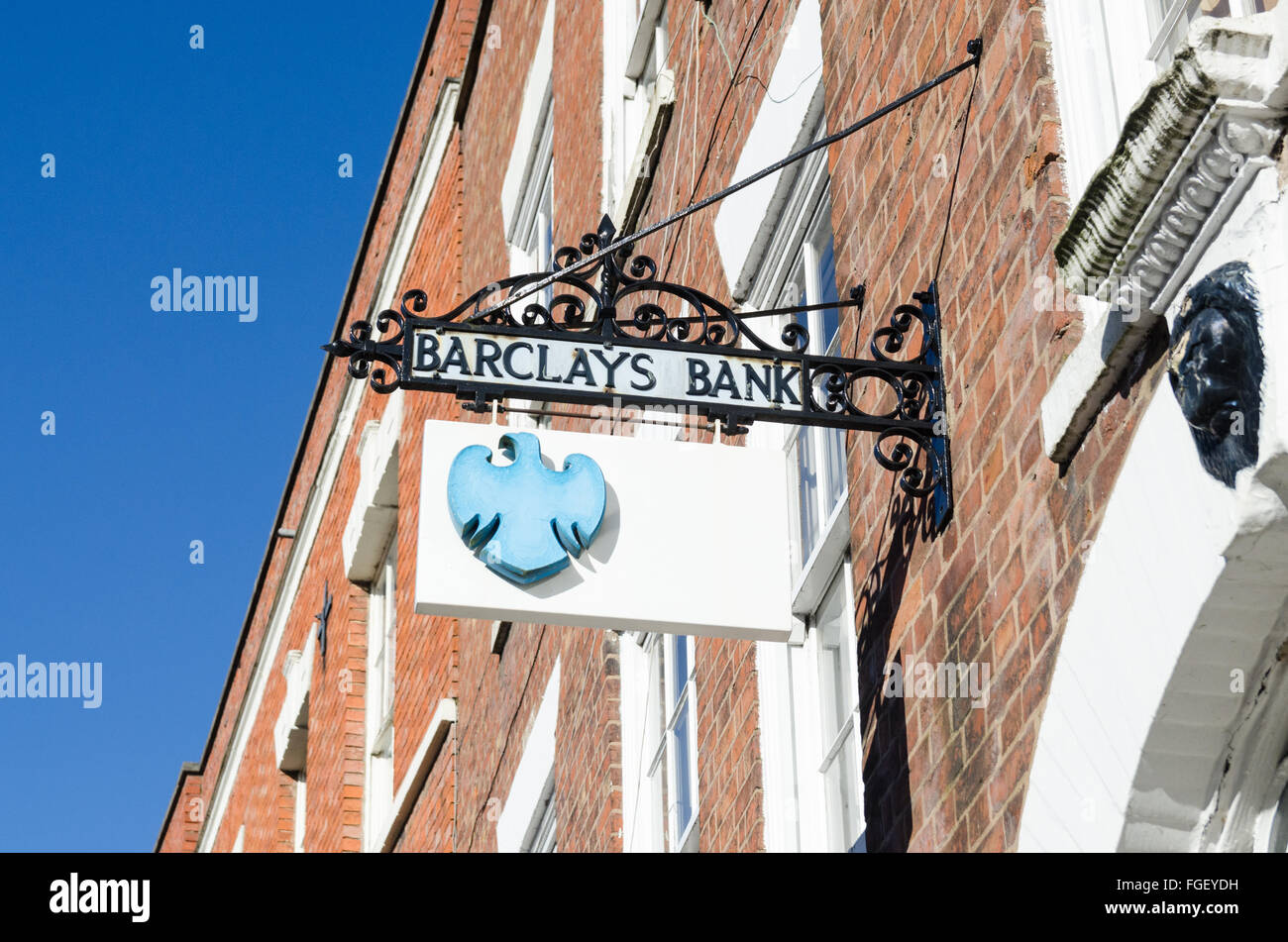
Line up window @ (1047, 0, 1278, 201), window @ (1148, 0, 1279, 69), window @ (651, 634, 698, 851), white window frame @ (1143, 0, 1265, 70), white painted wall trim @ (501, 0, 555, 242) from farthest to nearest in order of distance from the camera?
white painted wall trim @ (501, 0, 555, 242), window @ (651, 634, 698, 851), window @ (1047, 0, 1278, 201), white window frame @ (1143, 0, 1265, 70), window @ (1148, 0, 1279, 69)

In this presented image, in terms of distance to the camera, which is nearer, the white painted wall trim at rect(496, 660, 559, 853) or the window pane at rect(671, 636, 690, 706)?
the window pane at rect(671, 636, 690, 706)

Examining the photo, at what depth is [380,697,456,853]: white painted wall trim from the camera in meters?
12.5

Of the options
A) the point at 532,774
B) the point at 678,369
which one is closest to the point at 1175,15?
the point at 678,369

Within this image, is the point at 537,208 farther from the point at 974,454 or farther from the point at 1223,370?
the point at 1223,370

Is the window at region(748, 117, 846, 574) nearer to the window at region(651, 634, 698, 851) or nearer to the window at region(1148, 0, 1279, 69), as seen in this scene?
the window at region(651, 634, 698, 851)

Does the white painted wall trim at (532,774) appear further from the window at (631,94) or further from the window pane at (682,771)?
the window at (631,94)

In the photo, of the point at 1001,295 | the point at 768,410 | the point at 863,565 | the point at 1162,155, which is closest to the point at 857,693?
the point at 863,565

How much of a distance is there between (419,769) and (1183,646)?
9.37 metres

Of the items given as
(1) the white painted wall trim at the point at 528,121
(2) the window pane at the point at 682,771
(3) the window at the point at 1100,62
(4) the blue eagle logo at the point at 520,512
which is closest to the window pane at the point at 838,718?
(4) the blue eagle logo at the point at 520,512

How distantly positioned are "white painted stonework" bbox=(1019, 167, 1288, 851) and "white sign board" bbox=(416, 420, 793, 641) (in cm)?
137

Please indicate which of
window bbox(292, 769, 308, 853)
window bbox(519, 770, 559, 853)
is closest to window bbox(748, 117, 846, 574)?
window bbox(519, 770, 559, 853)

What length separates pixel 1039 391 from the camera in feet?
15.8

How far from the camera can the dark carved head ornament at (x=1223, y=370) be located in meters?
3.71

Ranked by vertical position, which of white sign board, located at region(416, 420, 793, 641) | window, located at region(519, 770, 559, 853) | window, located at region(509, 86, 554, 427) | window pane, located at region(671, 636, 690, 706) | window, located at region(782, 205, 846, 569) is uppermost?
window, located at region(509, 86, 554, 427)
